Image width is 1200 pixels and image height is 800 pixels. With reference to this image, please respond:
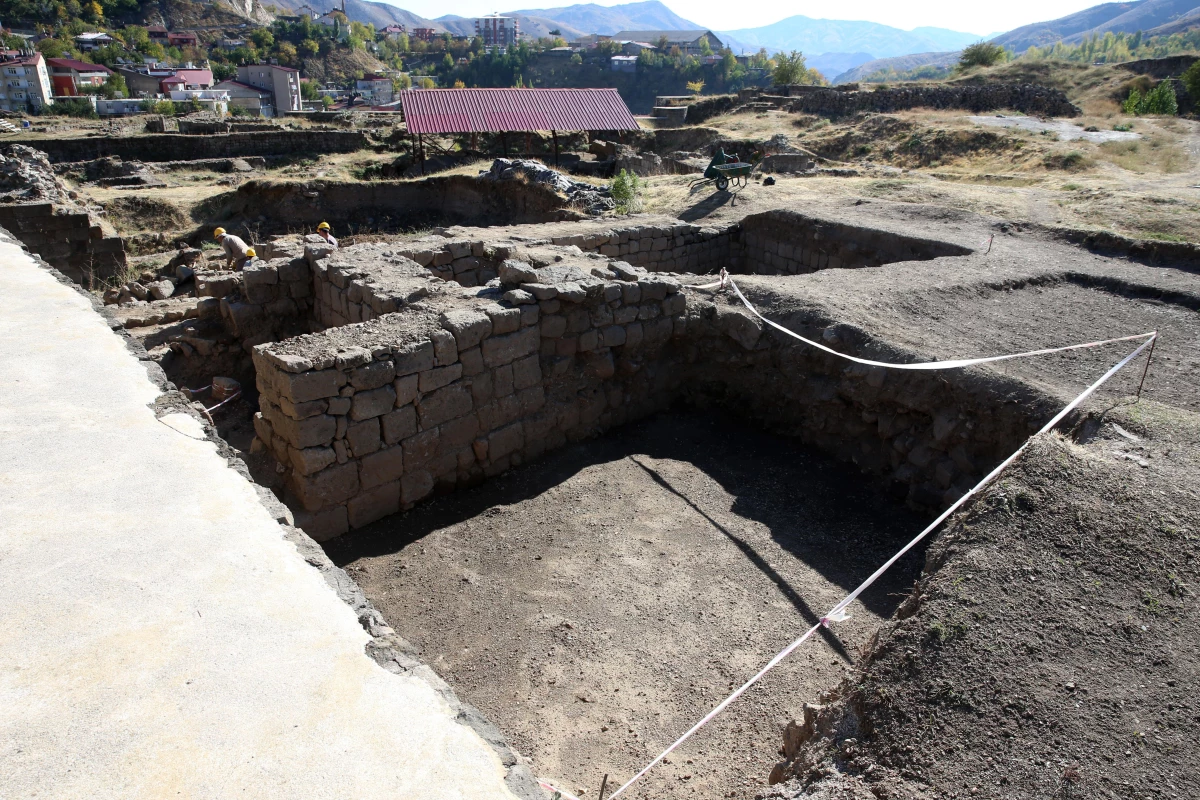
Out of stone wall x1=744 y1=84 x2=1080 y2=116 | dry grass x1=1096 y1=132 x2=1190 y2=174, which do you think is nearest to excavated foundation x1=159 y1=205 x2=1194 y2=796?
dry grass x1=1096 y1=132 x2=1190 y2=174

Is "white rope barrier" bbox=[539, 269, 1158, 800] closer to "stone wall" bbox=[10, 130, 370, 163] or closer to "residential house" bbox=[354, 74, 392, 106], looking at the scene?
"stone wall" bbox=[10, 130, 370, 163]

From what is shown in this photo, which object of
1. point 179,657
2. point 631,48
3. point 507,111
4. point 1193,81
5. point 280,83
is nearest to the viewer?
point 179,657

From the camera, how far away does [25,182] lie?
15.1 metres

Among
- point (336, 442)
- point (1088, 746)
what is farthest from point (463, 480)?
point (1088, 746)

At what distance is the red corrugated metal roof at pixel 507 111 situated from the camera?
26.2 meters

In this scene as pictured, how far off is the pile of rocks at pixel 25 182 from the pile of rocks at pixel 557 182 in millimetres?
10229

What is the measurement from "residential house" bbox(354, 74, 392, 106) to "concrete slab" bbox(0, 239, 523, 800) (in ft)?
389

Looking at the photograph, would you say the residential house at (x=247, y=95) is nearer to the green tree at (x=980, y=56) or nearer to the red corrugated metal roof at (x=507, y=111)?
the red corrugated metal roof at (x=507, y=111)

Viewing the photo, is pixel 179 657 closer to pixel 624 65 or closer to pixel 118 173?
pixel 118 173

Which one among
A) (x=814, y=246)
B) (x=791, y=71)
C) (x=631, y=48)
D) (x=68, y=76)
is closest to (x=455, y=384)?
(x=814, y=246)

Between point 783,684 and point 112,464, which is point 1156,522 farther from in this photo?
point 112,464

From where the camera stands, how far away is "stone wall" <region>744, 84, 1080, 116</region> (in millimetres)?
29094

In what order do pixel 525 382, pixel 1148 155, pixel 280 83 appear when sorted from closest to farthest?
1. pixel 525 382
2. pixel 1148 155
3. pixel 280 83

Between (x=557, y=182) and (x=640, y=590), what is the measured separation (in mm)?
14485
